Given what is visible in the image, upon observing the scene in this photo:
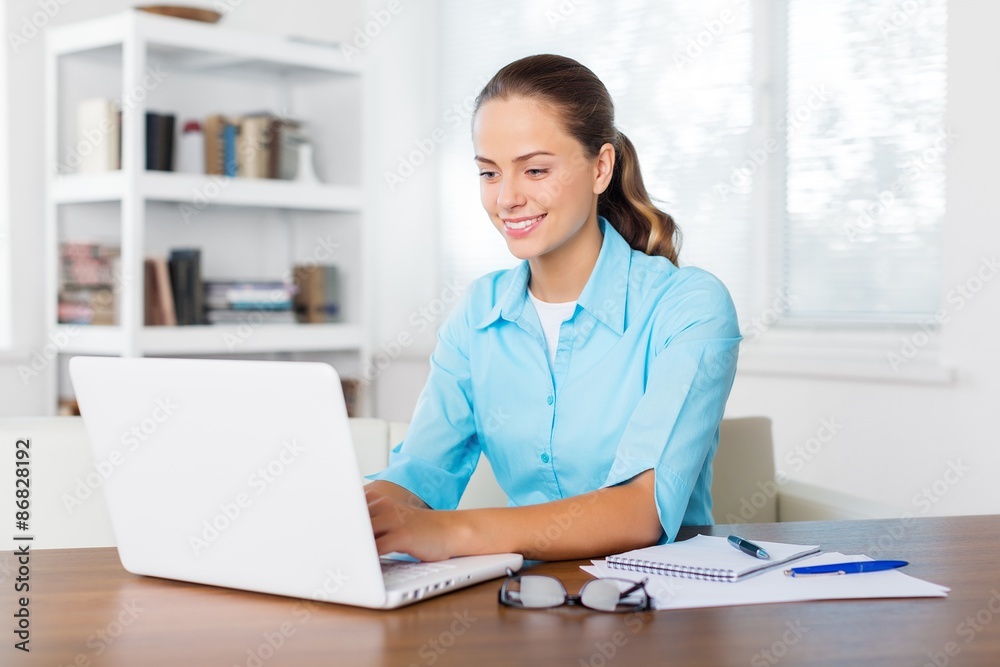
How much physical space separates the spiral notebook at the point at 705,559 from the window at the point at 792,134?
78.8 inches

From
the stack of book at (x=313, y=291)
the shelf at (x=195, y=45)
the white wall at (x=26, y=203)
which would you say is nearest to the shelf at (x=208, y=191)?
the white wall at (x=26, y=203)

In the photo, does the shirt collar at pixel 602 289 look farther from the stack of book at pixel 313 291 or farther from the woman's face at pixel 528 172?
the stack of book at pixel 313 291

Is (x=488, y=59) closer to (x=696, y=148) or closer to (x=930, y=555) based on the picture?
(x=696, y=148)

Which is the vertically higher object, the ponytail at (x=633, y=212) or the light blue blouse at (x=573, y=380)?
the ponytail at (x=633, y=212)

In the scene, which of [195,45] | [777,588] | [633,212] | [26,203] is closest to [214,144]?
[195,45]

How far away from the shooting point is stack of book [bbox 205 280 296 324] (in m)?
3.82

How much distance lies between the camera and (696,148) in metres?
3.64

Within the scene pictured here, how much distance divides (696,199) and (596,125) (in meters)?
1.94

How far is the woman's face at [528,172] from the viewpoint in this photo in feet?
5.52

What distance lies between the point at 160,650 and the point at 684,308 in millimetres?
901

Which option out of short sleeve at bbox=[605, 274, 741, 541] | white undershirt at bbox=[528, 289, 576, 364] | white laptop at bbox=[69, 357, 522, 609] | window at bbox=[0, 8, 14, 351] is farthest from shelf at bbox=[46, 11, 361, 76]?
white laptop at bbox=[69, 357, 522, 609]

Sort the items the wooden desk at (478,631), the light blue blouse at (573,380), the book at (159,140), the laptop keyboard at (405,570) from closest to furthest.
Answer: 1. the wooden desk at (478,631)
2. the laptop keyboard at (405,570)
3. the light blue blouse at (573,380)
4. the book at (159,140)

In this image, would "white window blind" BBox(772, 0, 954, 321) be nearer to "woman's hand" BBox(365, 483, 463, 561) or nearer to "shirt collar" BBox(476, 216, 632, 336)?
"shirt collar" BBox(476, 216, 632, 336)

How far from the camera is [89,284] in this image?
3.56 metres
